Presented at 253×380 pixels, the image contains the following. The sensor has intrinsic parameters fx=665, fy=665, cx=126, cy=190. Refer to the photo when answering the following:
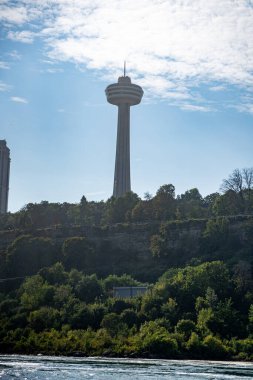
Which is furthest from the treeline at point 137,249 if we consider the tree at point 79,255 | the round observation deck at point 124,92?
the round observation deck at point 124,92

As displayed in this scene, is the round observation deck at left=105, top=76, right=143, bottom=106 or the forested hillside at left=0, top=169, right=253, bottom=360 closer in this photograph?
the forested hillside at left=0, top=169, right=253, bottom=360

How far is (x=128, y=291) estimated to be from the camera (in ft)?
258

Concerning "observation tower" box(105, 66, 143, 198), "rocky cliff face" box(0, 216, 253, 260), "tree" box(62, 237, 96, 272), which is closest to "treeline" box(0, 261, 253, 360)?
"tree" box(62, 237, 96, 272)

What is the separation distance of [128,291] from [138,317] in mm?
10237

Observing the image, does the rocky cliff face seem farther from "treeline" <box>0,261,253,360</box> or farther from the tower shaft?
the tower shaft

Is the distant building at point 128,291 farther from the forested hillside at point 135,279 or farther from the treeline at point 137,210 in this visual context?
the treeline at point 137,210

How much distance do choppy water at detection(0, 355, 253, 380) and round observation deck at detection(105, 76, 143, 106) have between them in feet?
349

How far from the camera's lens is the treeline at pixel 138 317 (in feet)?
197

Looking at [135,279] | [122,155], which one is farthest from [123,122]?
[135,279]

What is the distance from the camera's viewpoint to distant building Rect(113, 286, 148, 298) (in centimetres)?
7788

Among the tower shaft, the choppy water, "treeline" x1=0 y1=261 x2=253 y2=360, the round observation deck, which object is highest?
the round observation deck

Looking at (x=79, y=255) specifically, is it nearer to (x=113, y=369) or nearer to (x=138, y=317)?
(x=138, y=317)

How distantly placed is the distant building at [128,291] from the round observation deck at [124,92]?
84.9 meters

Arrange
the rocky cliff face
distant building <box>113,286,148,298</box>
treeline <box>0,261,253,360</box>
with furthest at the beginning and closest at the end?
the rocky cliff face → distant building <box>113,286,148,298</box> → treeline <box>0,261,253,360</box>
